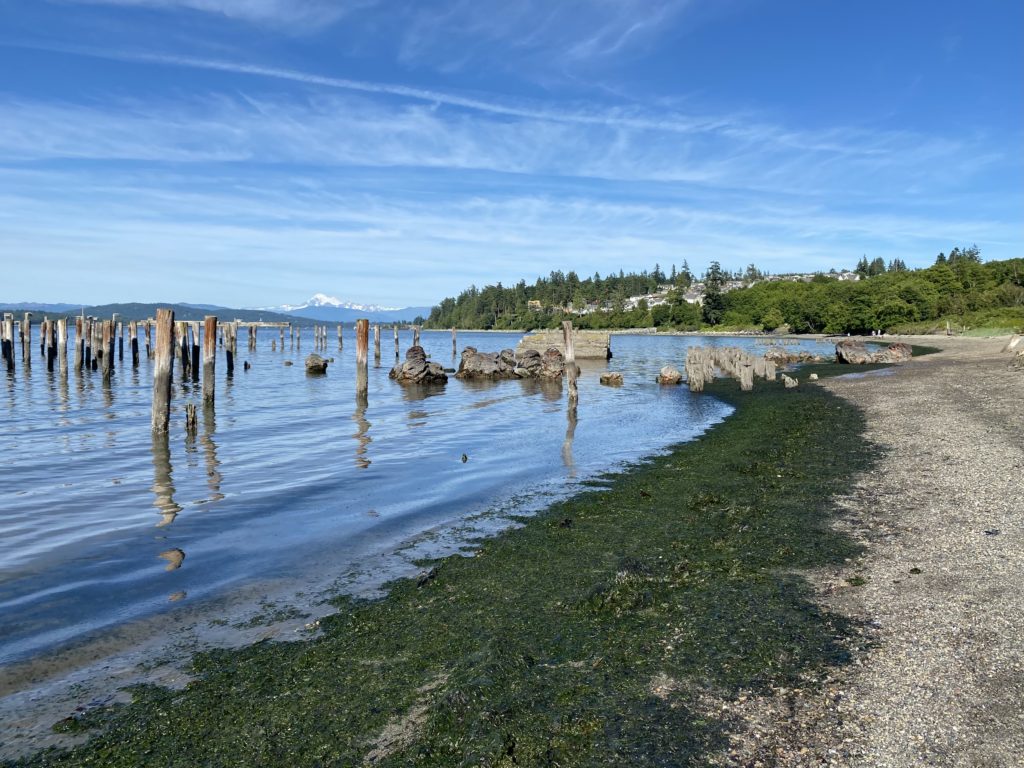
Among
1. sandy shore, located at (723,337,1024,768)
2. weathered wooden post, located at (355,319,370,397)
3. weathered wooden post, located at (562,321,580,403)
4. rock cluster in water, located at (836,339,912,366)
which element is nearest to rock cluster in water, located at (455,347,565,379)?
weathered wooden post, located at (355,319,370,397)

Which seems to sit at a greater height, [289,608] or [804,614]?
[804,614]

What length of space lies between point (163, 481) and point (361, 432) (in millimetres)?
8122

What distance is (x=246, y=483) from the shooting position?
15180 mm

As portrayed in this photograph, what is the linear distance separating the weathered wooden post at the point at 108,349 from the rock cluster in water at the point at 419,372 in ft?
59.1

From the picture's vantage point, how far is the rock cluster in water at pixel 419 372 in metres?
41.8

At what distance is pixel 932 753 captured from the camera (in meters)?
4.35

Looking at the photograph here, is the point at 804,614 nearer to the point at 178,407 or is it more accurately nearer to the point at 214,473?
the point at 214,473

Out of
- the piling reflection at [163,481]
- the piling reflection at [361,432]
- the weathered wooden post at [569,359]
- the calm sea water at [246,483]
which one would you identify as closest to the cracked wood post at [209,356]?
the calm sea water at [246,483]

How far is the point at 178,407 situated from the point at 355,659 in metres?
26.2

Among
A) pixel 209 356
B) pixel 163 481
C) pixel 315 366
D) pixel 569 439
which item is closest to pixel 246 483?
pixel 163 481

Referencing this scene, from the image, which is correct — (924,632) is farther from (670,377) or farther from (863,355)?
(863,355)

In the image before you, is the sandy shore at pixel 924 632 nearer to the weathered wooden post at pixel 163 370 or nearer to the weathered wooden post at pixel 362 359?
the weathered wooden post at pixel 163 370

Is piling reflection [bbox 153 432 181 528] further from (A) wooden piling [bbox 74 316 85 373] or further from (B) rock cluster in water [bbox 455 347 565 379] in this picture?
(A) wooden piling [bbox 74 316 85 373]

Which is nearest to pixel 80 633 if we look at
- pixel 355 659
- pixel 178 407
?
pixel 355 659
